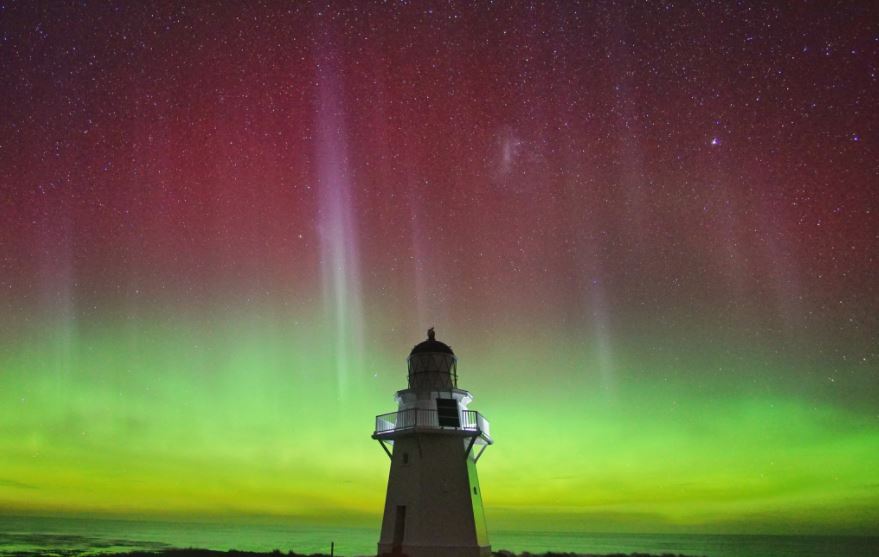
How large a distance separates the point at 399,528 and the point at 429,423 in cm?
375

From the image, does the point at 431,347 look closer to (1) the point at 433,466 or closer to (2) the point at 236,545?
(1) the point at 433,466

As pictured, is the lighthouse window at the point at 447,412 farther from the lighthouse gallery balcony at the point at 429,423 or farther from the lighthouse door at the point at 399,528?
the lighthouse door at the point at 399,528

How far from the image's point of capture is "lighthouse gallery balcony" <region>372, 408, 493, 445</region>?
20688mm

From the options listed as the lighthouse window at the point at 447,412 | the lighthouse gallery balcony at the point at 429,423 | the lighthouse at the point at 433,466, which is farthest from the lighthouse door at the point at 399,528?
the lighthouse window at the point at 447,412

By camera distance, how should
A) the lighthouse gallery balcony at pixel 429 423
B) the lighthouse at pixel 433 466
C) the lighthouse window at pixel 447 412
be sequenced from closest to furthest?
the lighthouse at pixel 433 466
the lighthouse gallery balcony at pixel 429 423
the lighthouse window at pixel 447 412

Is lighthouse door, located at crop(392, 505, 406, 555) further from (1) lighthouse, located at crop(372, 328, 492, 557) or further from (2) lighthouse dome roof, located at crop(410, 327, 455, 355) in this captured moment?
(2) lighthouse dome roof, located at crop(410, 327, 455, 355)

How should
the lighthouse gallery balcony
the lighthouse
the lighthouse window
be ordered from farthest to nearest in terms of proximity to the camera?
the lighthouse window, the lighthouse gallery balcony, the lighthouse

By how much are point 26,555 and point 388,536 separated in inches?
1808

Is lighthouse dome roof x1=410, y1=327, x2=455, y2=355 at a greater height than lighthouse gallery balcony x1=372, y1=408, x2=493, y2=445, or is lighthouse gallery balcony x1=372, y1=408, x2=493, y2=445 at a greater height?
lighthouse dome roof x1=410, y1=327, x2=455, y2=355

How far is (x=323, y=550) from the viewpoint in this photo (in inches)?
3708

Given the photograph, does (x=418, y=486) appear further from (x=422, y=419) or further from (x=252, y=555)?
(x=252, y=555)

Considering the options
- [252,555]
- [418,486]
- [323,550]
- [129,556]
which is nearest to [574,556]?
[252,555]

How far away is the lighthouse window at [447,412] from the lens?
21.0 m

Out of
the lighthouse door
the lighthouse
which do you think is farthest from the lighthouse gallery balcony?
the lighthouse door
